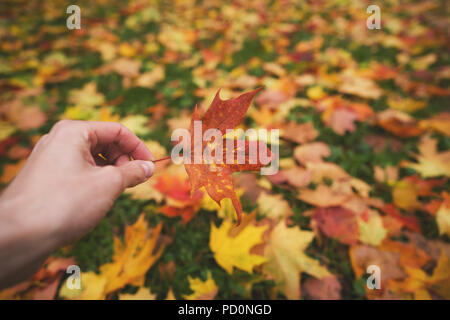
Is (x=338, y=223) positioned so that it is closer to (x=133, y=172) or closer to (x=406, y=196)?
(x=406, y=196)

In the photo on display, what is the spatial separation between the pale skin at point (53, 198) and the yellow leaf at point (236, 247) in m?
0.48

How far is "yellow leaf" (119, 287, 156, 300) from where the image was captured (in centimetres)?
93

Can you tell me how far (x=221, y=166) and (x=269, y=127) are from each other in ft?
2.96

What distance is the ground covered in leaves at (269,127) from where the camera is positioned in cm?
99

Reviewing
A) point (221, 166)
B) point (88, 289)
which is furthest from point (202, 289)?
point (221, 166)

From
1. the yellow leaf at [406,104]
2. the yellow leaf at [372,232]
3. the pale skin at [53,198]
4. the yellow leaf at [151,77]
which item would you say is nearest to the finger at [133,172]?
the pale skin at [53,198]

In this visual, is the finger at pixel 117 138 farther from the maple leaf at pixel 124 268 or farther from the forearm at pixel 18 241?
the maple leaf at pixel 124 268

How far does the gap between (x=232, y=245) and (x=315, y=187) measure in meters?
0.57

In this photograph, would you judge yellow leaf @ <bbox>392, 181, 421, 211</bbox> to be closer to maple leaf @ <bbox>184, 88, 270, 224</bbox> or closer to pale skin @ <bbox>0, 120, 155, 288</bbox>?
Answer: maple leaf @ <bbox>184, 88, 270, 224</bbox>

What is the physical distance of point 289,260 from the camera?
0.98 meters

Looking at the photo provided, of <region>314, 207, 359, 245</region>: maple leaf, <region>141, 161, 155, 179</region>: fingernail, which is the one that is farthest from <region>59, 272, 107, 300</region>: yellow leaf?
<region>314, 207, 359, 245</region>: maple leaf

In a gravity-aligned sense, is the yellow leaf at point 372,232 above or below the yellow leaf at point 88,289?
above

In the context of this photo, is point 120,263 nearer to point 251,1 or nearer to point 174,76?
point 174,76
